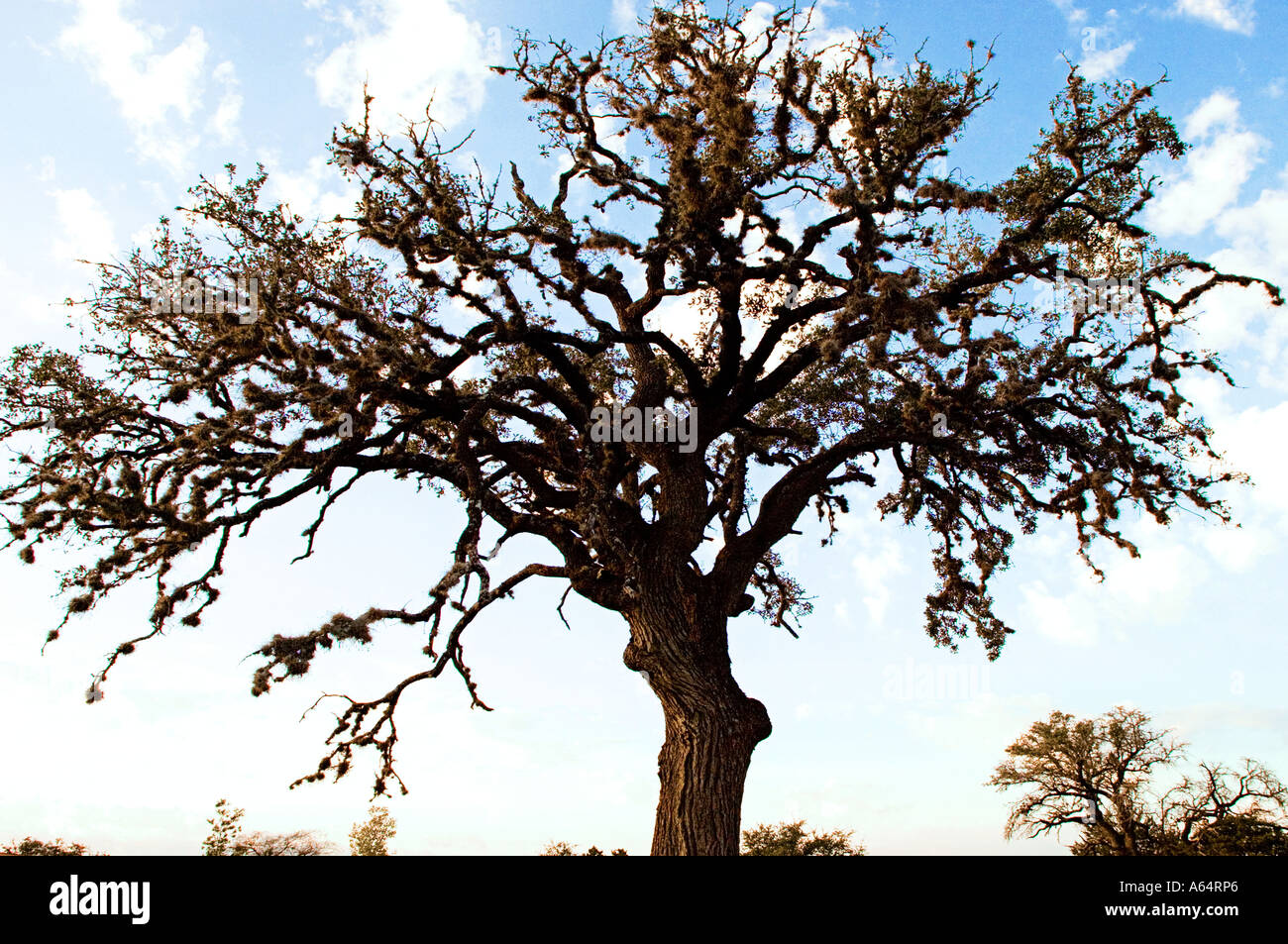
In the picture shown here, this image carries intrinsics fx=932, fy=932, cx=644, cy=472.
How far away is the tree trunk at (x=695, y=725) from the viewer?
10.0 meters

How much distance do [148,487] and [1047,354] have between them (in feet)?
32.7

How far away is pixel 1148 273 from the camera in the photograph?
Result: 1075 cm

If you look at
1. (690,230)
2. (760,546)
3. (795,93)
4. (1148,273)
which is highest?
(795,93)

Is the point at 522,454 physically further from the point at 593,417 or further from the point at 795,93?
the point at 795,93

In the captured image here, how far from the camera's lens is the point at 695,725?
10.3 meters

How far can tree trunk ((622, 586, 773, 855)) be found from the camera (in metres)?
10.0

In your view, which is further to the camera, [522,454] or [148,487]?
[522,454]
